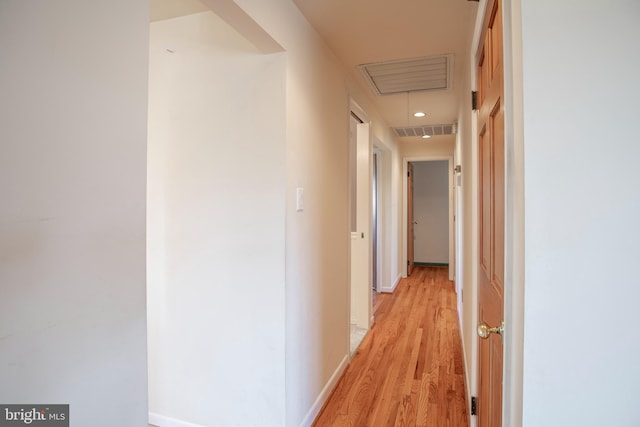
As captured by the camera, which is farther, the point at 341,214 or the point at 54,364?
the point at 341,214

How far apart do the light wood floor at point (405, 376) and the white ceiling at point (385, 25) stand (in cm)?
234

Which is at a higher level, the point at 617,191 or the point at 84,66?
the point at 84,66

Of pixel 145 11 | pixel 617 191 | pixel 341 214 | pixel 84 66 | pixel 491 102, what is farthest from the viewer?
pixel 341 214

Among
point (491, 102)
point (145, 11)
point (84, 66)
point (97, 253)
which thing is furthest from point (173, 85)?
point (491, 102)

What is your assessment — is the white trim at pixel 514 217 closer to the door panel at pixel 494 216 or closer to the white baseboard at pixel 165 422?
the door panel at pixel 494 216

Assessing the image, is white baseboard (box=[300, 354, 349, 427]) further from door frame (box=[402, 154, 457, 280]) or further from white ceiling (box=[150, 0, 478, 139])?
door frame (box=[402, 154, 457, 280])

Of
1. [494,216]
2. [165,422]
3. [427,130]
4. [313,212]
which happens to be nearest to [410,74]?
[313,212]

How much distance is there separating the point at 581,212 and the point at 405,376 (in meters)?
2.40

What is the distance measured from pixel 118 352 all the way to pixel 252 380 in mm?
1156

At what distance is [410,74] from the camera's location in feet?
9.52

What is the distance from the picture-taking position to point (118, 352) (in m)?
0.83

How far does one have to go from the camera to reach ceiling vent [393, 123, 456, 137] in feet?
15.6

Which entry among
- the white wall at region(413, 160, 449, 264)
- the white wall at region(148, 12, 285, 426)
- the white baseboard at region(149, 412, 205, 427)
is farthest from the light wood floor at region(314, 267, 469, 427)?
the white wall at region(413, 160, 449, 264)

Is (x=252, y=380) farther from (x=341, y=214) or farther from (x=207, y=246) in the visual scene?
(x=341, y=214)
